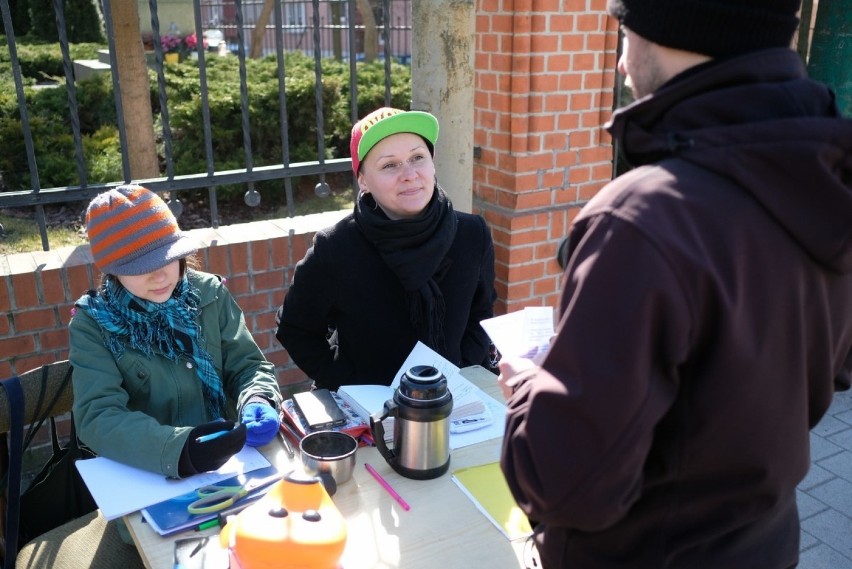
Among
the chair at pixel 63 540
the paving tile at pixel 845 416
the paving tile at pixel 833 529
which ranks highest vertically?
the chair at pixel 63 540

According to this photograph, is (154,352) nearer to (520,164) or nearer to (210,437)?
(210,437)

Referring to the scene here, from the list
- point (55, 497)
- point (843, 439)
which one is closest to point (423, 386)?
point (55, 497)

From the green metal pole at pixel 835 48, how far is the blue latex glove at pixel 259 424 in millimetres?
3632

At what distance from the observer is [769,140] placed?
3.60 feet

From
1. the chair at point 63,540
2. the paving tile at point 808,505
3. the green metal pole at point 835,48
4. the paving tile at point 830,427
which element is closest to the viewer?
the chair at point 63,540

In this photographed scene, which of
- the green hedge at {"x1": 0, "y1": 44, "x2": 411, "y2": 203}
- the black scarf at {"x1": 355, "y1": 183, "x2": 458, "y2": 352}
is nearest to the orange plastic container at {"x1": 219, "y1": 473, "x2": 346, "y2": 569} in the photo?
the black scarf at {"x1": 355, "y1": 183, "x2": 458, "y2": 352}

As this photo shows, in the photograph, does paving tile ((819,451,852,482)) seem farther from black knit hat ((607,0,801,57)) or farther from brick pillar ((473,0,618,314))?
black knit hat ((607,0,801,57))

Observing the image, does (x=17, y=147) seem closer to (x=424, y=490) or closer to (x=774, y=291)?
(x=424, y=490)

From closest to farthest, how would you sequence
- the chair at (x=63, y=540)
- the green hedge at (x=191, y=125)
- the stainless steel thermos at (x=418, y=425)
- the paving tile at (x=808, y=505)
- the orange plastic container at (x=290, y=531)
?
the orange plastic container at (x=290, y=531) → the stainless steel thermos at (x=418, y=425) → the chair at (x=63, y=540) → the paving tile at (x=808, y=505) → the green hedge at (x=191, y=125)

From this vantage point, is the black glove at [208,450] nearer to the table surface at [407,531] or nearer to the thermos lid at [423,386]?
the table surface at [407,531]

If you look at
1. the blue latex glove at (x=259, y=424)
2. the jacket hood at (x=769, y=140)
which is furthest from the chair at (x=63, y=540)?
the jacket hood at (x=769, y=140)

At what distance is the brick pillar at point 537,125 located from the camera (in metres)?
3.64

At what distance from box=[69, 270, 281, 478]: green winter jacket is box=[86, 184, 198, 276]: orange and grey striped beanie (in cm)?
17

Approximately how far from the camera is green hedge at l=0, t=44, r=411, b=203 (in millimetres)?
6535
